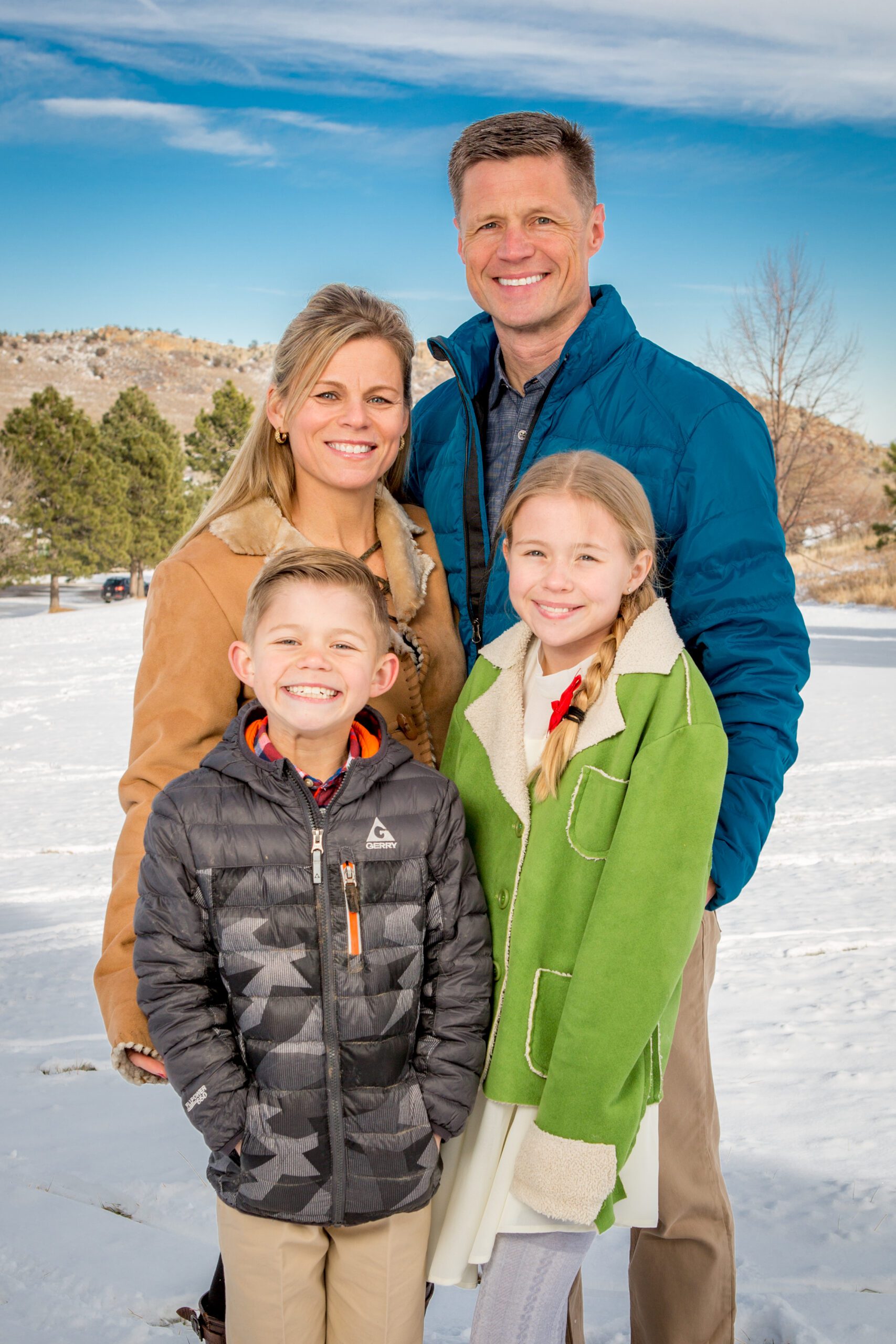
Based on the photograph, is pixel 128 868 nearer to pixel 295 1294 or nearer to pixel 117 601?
pixel 295 1294

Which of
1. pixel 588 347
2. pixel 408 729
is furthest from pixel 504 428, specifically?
pixel 408 729

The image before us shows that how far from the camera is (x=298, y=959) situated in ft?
6.20

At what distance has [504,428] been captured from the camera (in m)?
2.74

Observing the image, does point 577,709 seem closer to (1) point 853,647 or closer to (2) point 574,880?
(2) point 574,880

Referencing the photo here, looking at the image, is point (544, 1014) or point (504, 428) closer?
point (544, 1014)

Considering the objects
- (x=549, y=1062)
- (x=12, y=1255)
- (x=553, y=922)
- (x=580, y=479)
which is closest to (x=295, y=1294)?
(x=549, y=1062)

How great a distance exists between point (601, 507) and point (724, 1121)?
8.62 ft

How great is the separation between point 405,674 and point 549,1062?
0.97 metres

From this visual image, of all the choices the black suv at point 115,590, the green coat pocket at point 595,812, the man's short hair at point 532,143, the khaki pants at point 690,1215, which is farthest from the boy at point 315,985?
the black suv at point 115,590

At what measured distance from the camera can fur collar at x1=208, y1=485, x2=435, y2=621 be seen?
2.43 m

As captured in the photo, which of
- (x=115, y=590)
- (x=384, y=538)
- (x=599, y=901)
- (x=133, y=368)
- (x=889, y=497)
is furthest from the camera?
(x=133, y=368)

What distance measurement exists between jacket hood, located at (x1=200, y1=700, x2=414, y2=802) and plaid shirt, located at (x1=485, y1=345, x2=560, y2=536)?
2.73 feet

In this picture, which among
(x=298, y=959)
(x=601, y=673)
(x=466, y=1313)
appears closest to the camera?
(x=298, y=959)

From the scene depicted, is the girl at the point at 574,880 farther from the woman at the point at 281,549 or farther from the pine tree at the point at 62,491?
the pine tree at the point at 62,491
